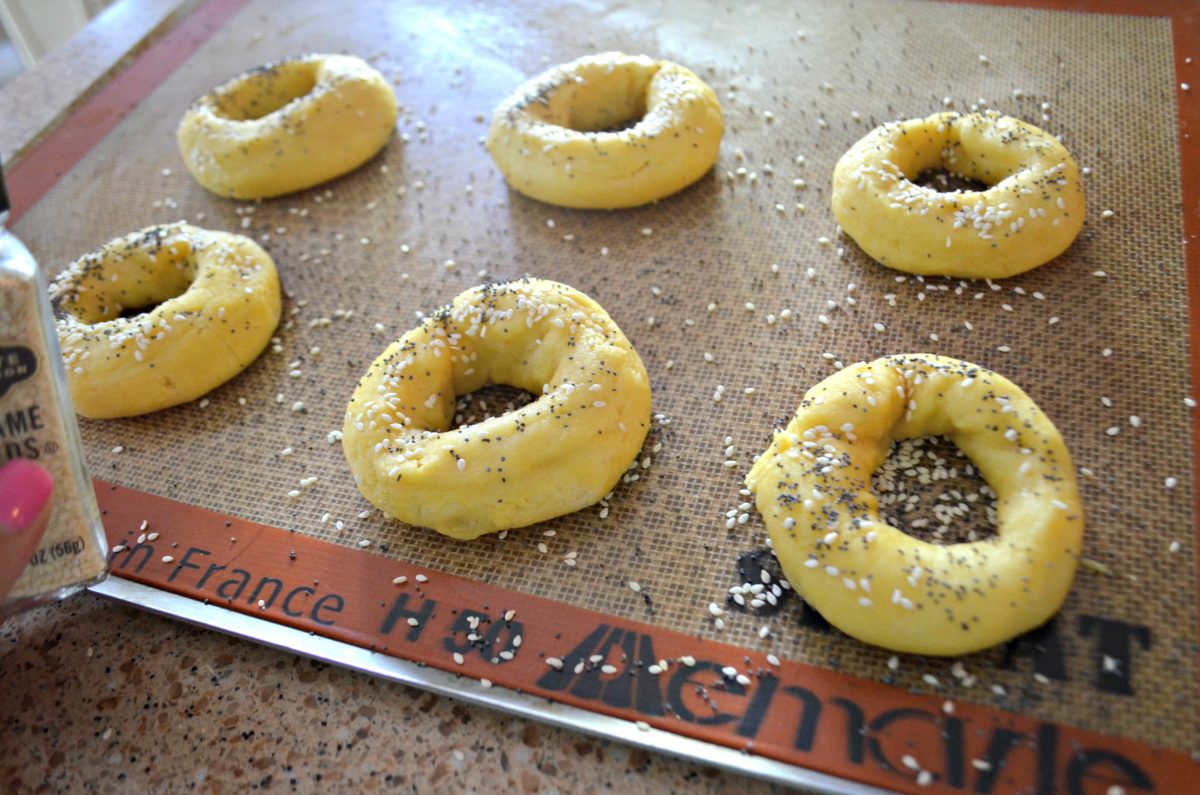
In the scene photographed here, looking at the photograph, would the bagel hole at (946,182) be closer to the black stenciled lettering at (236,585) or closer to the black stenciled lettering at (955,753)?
the black stenciled lettering at (955,753)

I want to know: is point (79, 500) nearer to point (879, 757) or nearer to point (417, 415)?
point (417, 415)

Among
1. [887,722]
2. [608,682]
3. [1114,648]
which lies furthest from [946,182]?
[608,682]

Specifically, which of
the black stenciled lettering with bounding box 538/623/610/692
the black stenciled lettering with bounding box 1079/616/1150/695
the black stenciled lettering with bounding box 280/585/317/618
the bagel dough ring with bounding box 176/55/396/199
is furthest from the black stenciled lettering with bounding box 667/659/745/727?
the bagel dough ring with bounding box 176/55/396/199

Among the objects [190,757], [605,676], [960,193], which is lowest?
[190,757]

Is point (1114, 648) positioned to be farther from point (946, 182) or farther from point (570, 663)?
point (946, 182)

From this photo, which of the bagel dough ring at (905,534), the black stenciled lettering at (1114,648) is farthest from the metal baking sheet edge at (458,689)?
the black stenciled lettering at (1114,648)

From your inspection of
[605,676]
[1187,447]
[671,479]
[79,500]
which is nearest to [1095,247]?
[1187,447]

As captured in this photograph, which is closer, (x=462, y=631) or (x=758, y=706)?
(x=758, y=706)
